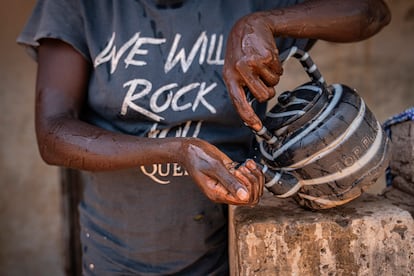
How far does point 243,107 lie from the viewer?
1.34 metres

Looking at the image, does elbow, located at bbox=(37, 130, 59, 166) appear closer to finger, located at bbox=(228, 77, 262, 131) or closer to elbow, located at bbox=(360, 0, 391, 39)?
finger, located at bbox=(228, 77, 262, 131)

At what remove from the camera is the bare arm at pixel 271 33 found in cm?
136

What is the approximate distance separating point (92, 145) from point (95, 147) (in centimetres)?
1

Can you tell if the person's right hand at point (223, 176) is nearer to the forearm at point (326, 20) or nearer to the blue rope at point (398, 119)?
the forearm at point (326, 20)

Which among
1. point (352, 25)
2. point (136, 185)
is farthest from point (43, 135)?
point (352, 25)

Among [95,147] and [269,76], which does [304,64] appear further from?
[95,147]

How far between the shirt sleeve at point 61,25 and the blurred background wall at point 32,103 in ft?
4.86

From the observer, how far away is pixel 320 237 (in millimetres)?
1413

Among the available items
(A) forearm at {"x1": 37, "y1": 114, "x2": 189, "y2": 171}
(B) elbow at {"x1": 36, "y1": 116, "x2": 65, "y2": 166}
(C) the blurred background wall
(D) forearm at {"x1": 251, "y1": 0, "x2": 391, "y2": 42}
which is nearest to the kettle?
(D) forearm at {"x1": 251, "y1": 0, "x2": 391, "y2": 42}

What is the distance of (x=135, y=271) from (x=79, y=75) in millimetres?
535

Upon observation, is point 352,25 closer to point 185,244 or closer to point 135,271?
point 185,244

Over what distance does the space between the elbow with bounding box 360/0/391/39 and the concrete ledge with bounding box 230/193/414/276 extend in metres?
0.47

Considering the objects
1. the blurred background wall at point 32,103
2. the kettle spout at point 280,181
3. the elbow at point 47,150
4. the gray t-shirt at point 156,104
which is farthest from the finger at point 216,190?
the blurred background wall at point 32,103

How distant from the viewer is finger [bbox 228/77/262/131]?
133cm
